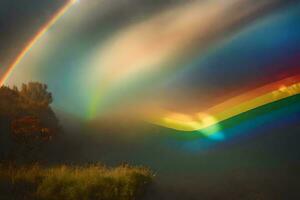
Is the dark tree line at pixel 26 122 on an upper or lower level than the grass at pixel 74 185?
upper

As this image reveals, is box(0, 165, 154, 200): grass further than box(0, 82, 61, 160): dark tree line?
No

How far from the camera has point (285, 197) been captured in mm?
17188

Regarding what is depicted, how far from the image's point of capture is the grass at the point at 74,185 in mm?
12523

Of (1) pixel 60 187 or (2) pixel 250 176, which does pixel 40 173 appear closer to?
(1) pixel 60 187

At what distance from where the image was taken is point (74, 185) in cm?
1312

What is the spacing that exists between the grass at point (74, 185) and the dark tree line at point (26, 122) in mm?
9472

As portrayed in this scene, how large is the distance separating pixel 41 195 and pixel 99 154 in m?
20.5

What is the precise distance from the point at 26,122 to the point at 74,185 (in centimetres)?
1569

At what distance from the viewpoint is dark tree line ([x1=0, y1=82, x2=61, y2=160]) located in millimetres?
25453

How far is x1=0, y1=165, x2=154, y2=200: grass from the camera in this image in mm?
12523

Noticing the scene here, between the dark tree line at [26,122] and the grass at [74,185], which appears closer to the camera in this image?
the grass at [74,185]

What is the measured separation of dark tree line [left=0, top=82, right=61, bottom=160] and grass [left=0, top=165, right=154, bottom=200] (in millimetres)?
9472

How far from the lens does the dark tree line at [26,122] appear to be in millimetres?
25453

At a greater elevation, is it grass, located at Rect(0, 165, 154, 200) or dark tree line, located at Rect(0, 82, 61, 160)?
dark tree line, located at Rect(0, 82, 61, 160)
